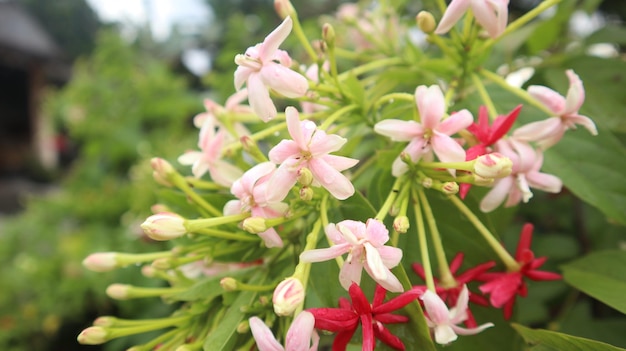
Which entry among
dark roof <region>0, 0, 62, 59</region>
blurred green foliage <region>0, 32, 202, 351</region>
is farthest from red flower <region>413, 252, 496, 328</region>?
dark roof <region>0, 0, 62, 59</region>

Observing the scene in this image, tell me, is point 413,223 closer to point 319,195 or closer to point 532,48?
point 319,195

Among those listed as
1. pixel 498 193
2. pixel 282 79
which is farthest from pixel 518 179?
pixel 282 79

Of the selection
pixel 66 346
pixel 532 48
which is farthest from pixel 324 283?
pixel 66 346

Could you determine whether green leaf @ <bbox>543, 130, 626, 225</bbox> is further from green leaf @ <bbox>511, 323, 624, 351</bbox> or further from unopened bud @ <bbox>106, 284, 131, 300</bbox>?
unopened bud @ <bbox>106, 284, 131, 300</bbox>

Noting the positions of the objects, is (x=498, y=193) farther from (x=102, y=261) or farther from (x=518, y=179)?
(x=102, y=261)

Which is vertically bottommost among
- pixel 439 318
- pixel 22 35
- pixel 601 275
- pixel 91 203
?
pixel 601 275

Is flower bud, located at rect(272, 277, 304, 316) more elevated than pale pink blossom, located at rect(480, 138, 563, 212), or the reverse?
flower bud, located at rect(272, 277, 304, 316)
